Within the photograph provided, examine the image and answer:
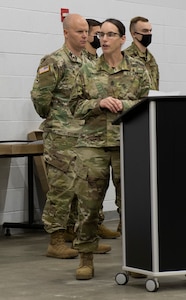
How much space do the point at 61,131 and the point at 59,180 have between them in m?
0.38

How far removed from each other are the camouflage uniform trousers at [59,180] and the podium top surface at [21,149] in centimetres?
74

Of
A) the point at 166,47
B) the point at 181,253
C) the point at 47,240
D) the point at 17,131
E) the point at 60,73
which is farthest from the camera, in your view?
the point at 166,47

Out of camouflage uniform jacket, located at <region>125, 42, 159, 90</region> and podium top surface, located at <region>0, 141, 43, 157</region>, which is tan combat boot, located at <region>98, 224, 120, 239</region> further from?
camouflage uniform jacket, located at <region>125, 42, 159, 90</region>

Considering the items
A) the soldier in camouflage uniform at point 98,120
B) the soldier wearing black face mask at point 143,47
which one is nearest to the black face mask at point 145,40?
the soldier wearing black face mask at point 143,47

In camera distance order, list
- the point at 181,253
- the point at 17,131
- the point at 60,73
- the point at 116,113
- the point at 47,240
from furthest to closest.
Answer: the point at 17,131 → the point at 47,240 → the point at 60,73 → the point at 116,113 → the point at 181,253

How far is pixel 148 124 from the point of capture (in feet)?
14.9

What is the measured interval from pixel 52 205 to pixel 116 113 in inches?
61.4

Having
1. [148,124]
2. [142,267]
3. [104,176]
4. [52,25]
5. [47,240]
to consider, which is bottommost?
[47,240]

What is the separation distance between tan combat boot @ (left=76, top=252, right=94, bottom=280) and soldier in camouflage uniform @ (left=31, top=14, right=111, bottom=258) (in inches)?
41.7

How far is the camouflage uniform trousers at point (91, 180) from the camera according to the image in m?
5.00

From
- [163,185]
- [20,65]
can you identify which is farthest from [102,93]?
[20,65]

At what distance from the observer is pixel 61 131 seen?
631 cm

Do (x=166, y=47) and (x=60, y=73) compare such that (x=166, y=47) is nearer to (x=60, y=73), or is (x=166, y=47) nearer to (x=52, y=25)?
(x=52, y=25)

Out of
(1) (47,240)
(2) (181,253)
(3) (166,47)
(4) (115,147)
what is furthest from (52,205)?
(3) (166,47)
